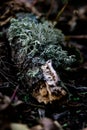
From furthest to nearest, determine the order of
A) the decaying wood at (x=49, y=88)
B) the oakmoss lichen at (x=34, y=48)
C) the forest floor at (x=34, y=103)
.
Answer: the oakmoss lichen at (x=34, y=48)
the decaying wood at (x=49, y=88)
the forest floor at (x=34, y=103)

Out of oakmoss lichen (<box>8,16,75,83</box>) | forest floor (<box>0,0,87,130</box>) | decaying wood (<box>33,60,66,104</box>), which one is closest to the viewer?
forest floor (<box>0,0,87,130</box>)

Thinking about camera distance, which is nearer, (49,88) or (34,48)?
(49,88)

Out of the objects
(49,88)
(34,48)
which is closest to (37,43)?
(34,48)

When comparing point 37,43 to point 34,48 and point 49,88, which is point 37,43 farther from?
point 49,88

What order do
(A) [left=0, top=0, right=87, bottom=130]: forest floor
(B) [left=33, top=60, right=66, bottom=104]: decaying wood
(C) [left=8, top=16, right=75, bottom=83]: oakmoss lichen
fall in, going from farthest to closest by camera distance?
(C) [left=8, top=16, right=75, bottom=83]: oakmoss lichen < (B) [left=33, top=60, right=66, bottom=104]: decaying wood < (A) [left=0, top=0, right=87, bottom=130]: forest floor

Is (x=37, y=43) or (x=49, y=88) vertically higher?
(x=37, y=43)

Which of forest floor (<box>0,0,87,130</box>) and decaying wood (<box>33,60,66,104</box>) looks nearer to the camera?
forest floor (<box>0,0,87,130</box>)

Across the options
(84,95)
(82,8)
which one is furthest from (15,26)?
(82,8)

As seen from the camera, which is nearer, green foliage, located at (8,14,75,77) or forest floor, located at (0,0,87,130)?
forest floor, located at (0,0,87,130)

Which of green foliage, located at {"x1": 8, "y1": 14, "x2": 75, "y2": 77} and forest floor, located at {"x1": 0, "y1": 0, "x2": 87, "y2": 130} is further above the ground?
green foliage, located at {"x1": 8, "y1": 14, "x2": 75, "y2": 77}
